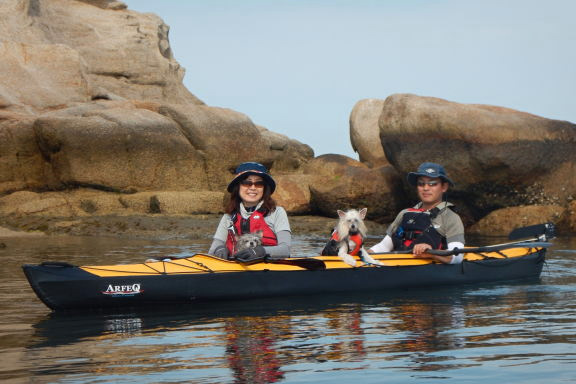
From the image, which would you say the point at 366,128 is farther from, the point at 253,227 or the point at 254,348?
the point at 254,348

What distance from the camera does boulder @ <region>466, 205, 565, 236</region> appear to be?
18.3 meters

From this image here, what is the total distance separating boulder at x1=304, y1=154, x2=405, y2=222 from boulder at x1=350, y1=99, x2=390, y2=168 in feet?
18.7

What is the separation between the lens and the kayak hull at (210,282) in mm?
7586

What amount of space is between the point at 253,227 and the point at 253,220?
8 centimetres

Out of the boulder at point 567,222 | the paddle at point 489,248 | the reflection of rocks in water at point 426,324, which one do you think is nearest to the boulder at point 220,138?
the boulder at point 567,222

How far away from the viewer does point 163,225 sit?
18484 mm

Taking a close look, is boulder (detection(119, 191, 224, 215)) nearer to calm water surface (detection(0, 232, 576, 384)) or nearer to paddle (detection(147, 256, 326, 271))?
calm water surface (detection(0, 232, 576, 384))

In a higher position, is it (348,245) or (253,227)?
(253,227)

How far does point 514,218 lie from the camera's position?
1870cm

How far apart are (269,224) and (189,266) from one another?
93 centimetres

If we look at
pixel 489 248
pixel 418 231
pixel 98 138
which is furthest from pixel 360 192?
pixel 418 231

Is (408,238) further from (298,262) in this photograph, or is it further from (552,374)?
(552,374)

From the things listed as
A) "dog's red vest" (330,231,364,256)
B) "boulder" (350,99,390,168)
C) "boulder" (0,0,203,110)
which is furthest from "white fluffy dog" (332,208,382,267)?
"boulder" (0,0,203,110)

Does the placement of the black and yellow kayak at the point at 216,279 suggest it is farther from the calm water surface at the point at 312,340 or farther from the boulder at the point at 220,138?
the boulder at the point at 220,138
